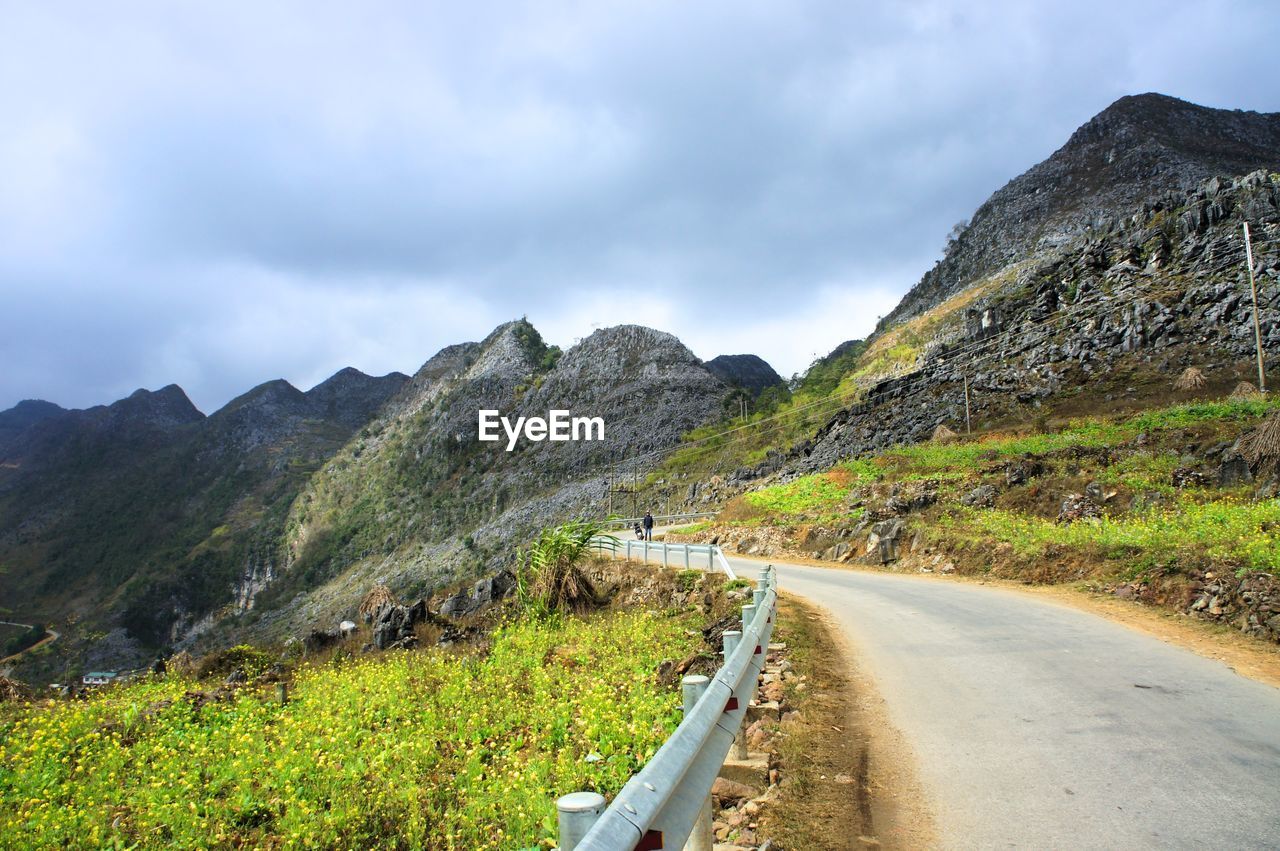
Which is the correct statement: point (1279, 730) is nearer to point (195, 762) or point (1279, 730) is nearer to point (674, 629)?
point (674, 629)

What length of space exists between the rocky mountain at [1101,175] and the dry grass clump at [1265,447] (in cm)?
8408

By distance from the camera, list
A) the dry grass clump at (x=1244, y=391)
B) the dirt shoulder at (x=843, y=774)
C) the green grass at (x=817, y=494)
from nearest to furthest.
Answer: the dirt shoulder at (x=843, y=774), the dry grass clump at (x=1244, y=391), the green grass at (x=817, y=494)

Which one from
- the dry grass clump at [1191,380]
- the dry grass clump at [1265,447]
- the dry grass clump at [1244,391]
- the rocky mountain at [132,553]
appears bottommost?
the rocky mountain at [132,553]

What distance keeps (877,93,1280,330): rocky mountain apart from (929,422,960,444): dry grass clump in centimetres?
6749

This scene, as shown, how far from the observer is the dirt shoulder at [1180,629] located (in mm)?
7141

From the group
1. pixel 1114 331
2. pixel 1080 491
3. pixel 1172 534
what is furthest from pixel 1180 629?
pixel 1114 331

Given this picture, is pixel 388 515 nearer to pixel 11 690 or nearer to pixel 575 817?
pixel 11 690

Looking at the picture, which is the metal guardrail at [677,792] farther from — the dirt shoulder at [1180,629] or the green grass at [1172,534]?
the green grass at [1172,534]

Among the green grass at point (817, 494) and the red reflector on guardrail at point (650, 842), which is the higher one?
the green grass at point (817, 494)

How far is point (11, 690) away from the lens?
1145 centimetres

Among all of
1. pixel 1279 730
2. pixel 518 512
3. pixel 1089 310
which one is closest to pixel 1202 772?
pixel 1279 730

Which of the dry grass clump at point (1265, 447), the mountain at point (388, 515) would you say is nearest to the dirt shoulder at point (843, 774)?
the dry grass clump at point (1265, 447)

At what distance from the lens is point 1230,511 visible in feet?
44.4
